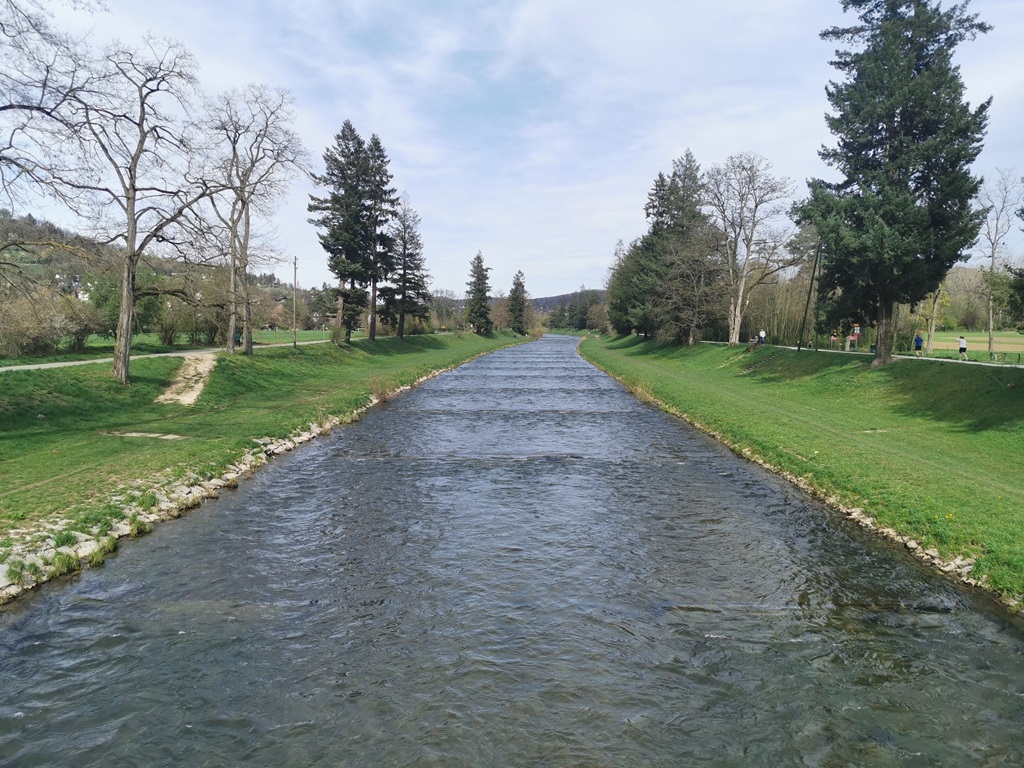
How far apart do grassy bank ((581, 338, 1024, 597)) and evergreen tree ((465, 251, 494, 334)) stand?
70.0 meters

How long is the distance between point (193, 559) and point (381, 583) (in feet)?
10.9

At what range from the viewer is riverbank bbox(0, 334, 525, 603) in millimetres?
9734

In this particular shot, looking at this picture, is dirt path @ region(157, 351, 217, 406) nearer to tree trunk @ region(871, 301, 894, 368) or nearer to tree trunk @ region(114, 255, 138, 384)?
tree trunk @ region(114, 255, 138, 384)

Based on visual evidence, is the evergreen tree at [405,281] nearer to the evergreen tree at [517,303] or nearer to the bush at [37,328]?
the bush at [37,328]

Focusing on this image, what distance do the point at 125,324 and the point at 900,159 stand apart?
106 ft

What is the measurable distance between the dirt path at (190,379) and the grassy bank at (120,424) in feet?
1.11

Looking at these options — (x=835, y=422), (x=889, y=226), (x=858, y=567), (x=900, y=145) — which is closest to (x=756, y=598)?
(x=858, y=567)

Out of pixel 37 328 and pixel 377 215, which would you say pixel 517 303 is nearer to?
pixel 377 215

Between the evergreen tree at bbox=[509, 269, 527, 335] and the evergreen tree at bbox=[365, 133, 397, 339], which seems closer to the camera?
the evergreen tree at bbox=[365, 133, 397, 339]

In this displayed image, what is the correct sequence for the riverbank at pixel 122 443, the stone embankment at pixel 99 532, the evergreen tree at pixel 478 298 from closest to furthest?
the stone embankment at pixel 99 532, the riverbank at pixel 122 443, the evergreen tree at pixel 478 298

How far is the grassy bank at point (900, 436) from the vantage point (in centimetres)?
1047

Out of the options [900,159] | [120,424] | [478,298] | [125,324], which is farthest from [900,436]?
[478,298]

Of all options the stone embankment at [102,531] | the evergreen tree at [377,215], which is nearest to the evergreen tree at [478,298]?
the evergreen tree at [377,215]

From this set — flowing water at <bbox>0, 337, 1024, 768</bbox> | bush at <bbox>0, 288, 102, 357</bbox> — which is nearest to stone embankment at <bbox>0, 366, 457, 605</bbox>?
flowing water at <bbox>0, 337, 1024, 768</bbox>
